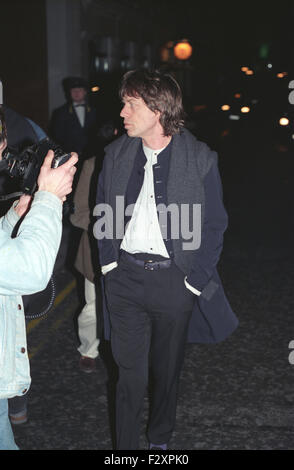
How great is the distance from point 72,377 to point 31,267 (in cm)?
290

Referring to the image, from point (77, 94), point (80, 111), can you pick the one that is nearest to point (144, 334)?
point (80, 111)

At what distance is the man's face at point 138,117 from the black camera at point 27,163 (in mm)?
911

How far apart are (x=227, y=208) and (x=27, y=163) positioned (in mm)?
8907

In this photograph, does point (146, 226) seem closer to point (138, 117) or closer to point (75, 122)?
point (138, 117)

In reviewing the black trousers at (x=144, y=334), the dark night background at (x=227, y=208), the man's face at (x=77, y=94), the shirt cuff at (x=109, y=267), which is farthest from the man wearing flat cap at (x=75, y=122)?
the black trousers at (x=144, y=334)

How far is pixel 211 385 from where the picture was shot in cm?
450

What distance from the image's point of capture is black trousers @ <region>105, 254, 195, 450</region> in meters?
3.22

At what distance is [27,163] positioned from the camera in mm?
2326

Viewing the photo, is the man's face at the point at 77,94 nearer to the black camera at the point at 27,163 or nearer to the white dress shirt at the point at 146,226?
the white dress shirt at the point at 146,226

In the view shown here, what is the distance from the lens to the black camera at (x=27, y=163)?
229cm

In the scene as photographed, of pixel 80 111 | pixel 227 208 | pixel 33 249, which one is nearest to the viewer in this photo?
pixel 33 249

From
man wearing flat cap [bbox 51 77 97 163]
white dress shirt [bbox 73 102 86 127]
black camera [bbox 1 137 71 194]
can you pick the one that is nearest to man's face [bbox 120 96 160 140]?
black camera [bbox 1 137 71 194]
